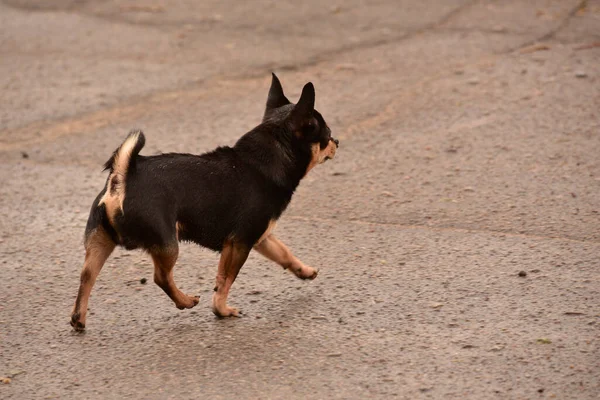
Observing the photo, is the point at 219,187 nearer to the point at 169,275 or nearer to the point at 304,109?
the point at 169,275

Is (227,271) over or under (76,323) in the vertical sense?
over

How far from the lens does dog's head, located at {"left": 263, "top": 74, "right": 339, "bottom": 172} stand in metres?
5.11

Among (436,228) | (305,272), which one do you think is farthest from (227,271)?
(436,228)

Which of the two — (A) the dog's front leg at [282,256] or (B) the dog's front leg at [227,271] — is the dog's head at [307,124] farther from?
(B) the dog's front leg at [227,271]

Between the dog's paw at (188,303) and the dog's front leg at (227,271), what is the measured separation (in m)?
0.13

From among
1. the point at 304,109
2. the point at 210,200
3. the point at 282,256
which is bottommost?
the point at 282,256

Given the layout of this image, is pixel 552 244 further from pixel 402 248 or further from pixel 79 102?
pixel 79 102

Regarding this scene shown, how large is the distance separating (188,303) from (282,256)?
619 millimetres

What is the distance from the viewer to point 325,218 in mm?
6383

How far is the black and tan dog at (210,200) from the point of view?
4.59 m

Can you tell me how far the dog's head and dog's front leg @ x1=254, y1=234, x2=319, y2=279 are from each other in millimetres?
462

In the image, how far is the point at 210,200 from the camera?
482cm

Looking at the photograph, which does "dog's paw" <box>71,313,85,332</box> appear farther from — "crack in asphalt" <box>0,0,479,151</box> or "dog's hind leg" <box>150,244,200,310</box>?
"crack in asphalt" <box>0,0,479,151</box>

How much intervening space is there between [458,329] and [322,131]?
1337 mm
